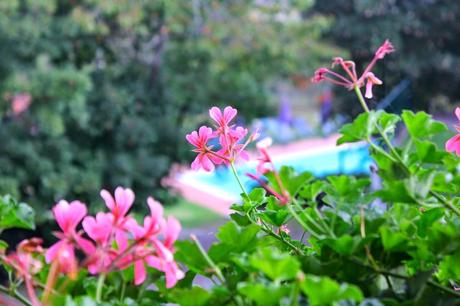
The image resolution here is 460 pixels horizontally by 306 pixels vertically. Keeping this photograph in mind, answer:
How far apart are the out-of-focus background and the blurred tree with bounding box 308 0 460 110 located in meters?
Result: 0.04

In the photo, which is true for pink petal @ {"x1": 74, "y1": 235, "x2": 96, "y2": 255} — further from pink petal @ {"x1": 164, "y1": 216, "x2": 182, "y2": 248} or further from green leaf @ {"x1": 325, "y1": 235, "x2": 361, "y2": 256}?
green leaf @ {"x1": 325, "y1": 235, "x2": 361, "y2": 256}

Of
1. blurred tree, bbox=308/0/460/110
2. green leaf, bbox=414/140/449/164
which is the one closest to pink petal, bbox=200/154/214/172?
green leaf, bbox=414/140/449/164

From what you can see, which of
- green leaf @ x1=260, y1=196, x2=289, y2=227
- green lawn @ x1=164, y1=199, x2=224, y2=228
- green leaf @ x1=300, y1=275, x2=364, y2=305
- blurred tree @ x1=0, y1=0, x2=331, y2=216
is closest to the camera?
green leaf @ x1=300, y1=275, x2=364, y2=305

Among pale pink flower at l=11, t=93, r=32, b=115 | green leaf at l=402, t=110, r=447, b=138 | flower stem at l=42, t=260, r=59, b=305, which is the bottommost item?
flower stem at l=42, t=260, r=59, b=305

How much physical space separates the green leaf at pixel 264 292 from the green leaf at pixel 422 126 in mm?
164

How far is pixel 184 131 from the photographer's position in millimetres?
6293

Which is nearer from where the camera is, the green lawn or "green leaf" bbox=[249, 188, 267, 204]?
"green leaf" bbox=[249, 188, 267, 204]

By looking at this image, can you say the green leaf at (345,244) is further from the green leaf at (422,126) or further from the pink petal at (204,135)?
the pink petal at (204,135)

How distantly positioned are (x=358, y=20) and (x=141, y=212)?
3.15 m

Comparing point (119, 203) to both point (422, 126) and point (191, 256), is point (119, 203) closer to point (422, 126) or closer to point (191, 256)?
point (191, 256)

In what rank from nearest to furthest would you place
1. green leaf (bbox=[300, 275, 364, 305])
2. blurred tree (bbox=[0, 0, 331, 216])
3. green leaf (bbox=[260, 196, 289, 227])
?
green leaf (bbox=[300, 275, 364, 305]), green leaf (bbox=[260, 196, 289, 227]), blurred tree (bbox=[0, 0, 331, 216])

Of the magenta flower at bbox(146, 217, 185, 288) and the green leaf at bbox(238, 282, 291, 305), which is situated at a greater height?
the magenta flower at bbox(146, 217, 185, 288)

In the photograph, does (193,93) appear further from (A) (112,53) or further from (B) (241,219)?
(B) (241,219)

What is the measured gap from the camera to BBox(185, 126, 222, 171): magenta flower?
2.17ft
